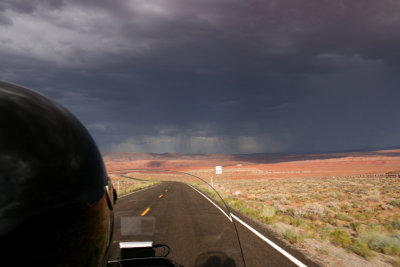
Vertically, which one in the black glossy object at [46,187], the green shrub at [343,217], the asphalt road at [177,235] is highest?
the black glossy object at [46,187]

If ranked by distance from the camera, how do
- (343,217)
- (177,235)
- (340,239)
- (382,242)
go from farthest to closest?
(343,217) → (340,239) → (382,242) → (177,235)

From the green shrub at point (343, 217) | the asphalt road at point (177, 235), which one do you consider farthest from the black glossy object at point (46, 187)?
the green shrub at point (343, 217)

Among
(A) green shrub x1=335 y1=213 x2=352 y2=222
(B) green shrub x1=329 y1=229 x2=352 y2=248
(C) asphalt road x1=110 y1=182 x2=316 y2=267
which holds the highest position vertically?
(C) asphalt road x1=110 y1=182 x2=316 y2=267

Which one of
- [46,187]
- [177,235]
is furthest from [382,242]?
[46,187]

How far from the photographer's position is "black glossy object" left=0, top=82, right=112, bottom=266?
0.84 metres

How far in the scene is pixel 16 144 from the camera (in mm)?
889

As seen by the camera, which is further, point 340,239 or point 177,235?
point 340,239

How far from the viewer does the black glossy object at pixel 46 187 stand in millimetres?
844

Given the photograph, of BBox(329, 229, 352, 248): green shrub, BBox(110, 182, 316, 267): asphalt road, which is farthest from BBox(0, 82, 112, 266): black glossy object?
BBox(329, 229, 352, 248): green shrub

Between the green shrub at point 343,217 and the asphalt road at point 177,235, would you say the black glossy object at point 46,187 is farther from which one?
the green shrub at point 343,217

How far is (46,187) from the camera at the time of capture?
3.04ft

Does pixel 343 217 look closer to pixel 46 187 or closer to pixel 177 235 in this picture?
pixel 177 235

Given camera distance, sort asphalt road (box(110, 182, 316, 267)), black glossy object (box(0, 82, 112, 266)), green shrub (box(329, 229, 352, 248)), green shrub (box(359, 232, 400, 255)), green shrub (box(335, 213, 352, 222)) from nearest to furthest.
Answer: black glossy object (box(0, 82, 112, 266)) → asphalt road (box(110, 182, 316, 267)) → green shrub (box(359, 232, 400, 255)) → green shrub (box(329, 229, 352, 248)) → green shrub (box(335, 213, 352, 222))

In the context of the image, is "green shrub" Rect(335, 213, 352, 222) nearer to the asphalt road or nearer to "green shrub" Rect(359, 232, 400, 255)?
"green shrub" Rect(359, 232, 400, 255)
